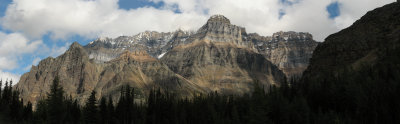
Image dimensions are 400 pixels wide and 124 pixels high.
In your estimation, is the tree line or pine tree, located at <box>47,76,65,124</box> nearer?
the tree line

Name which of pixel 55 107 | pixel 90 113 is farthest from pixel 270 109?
pixel 55 107

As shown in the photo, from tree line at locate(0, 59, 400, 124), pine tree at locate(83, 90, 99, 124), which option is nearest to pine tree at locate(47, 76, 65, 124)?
tree line at locate(0, 59, 400, 124)

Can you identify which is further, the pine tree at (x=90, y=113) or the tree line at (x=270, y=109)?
the pine tree at (x=90, y=113)

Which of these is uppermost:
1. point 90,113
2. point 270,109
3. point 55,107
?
point 55,107

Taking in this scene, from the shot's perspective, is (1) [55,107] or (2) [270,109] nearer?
(1) [55,107]

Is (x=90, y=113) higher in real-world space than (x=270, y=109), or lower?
lower

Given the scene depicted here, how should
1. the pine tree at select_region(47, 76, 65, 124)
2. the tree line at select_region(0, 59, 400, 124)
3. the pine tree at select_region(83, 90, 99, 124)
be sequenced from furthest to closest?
the pine tree at select_region(83, 90, 99, 124) < the pine tree at select_region(47, 76, 65, 124) < the tree line at select_region(0, 59, 400, 124)

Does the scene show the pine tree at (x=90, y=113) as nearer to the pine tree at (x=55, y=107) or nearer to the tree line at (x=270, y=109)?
the tree line at (x=270, y=109)

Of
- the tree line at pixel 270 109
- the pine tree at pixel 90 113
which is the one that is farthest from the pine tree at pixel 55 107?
the pine tree at pixel 90 113

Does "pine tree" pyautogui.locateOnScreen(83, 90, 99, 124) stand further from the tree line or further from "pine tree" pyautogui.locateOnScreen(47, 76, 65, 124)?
"pine tree" pyautogui.locateOnScreen(47, 76, 65, 124)

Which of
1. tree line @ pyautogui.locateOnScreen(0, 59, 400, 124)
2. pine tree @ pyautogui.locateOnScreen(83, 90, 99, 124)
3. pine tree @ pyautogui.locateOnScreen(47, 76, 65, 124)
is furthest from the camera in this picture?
pine tree @ pyautogui.locateOnScreen(83, 90, 99, 124)

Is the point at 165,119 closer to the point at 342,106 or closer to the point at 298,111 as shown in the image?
the point at 298,111

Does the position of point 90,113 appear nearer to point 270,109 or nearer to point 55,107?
point 55,107

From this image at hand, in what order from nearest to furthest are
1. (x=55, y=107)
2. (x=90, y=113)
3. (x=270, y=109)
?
(x=55, y=107)
(x=270, y=109)
(x=90, y=113)
